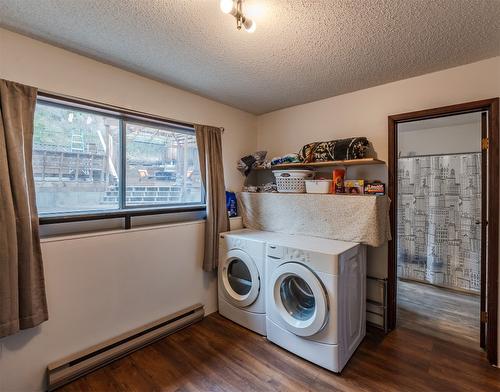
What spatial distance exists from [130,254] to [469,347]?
9.43 feet

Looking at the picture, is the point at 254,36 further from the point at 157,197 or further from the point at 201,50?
the point at 157,197

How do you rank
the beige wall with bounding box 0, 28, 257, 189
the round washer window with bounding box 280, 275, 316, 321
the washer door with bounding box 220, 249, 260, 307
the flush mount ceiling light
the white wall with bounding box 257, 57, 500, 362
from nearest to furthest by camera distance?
the flush mount ceiling light
the beige wall with bounding box 0, 28, 257, 189
the white wall with bounding box 257, 57, 500, 362
the round washer window with bounding box 280, 275, 316, 321
the washer door with bounding box 220, 249, 260, 307

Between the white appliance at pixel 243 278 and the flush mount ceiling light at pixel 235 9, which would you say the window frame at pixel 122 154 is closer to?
the white appliance at pixel 243 278

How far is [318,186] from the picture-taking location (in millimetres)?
2402

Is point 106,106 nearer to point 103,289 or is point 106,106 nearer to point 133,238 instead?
point 133,238

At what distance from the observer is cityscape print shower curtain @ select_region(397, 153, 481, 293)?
3111mm

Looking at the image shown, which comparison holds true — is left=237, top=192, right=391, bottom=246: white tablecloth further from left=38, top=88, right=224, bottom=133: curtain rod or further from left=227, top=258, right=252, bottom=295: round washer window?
left=38, top=88, right=224, bottom=133: curtain rod

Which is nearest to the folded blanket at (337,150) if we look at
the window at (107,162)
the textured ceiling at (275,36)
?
the textured ceiling at (275,36)

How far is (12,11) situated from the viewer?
1.40 meters

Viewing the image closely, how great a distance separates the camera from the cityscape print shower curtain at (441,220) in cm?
311

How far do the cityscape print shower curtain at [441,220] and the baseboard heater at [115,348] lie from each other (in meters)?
2.78

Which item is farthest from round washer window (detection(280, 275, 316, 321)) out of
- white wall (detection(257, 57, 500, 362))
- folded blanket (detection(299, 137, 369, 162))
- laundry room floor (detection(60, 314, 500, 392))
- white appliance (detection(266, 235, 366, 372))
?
folded blanket (detection(299, 137, 369, 162))

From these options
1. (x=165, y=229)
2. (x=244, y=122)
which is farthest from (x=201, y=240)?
(x=244, y=122)

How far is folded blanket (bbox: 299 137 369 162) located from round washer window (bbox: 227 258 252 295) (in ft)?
4.05
